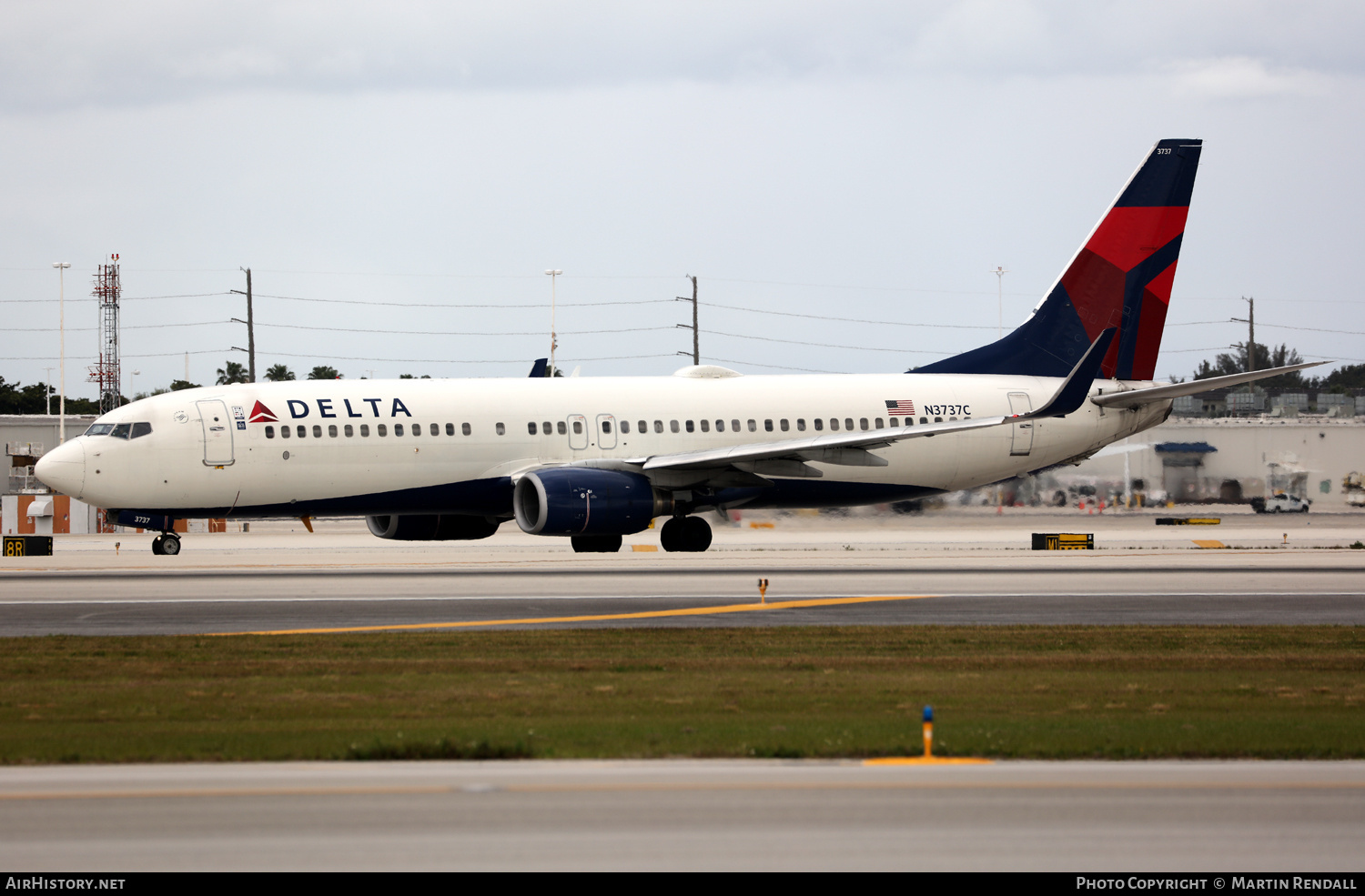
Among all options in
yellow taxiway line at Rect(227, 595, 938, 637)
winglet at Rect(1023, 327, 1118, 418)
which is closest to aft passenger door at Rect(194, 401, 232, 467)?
yellow taxiway line at Rect(227, 595, 938, 637)

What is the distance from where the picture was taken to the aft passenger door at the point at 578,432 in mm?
35188

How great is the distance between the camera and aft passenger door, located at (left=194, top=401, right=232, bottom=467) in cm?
3247

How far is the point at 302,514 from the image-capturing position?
33438 millimetres

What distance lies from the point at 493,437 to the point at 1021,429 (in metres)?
14.5

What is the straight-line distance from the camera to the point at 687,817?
9.14m

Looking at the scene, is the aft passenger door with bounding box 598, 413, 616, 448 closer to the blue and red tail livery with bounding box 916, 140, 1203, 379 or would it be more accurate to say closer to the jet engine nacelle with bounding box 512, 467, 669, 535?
the jet engine nacelle with bounding box 512, 467, 669, 535

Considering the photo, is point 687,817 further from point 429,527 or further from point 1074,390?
point 429,527

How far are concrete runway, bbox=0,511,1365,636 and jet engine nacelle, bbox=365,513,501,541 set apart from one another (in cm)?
69

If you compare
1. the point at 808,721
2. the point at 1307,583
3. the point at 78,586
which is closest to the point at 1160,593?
the point at 1307,583

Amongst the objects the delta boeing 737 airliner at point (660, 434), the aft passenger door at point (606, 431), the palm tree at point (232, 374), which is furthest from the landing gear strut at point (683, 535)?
the palm tree at point (232, 374)

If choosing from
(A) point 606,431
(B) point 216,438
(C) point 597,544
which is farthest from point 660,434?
(B) point 216,438

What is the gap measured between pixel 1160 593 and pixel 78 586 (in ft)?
69.6

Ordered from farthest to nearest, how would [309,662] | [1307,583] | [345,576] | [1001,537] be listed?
1. [1001,537]
2. [345,576]
3. [1307,583]
4. [309,662]

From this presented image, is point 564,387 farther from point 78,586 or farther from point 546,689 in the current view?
point 546,689
